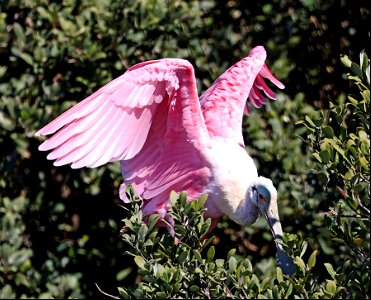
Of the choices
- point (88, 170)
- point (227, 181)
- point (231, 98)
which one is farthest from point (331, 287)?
point (88, 170)

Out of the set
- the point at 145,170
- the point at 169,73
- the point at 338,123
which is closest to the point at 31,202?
the point at 145,170

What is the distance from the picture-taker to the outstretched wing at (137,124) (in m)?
4.55

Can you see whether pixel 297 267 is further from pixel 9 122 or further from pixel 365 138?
pixel 9 122

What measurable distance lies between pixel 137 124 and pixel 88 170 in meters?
1.38

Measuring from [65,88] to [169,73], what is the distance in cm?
141

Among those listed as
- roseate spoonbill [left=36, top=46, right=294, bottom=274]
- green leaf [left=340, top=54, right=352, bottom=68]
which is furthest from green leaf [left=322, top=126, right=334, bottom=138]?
roseate spoonbill [left=36, top=46, right=294, bottom=274]

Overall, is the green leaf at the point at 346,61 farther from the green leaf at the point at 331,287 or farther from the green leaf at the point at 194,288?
the green leaf at the point at 194,288

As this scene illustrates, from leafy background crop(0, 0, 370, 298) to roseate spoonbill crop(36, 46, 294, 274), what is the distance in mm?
794

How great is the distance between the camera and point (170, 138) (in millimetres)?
4875

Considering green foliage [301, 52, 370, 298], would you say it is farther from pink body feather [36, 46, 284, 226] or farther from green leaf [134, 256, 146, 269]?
pink body feather [36, 46, 284, 226]

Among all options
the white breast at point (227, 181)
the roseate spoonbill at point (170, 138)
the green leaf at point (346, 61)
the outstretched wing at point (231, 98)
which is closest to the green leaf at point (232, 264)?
the green leaf at point (346, 61)

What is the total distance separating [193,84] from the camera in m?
4.64

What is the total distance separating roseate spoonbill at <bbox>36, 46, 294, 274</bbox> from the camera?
4590 mm

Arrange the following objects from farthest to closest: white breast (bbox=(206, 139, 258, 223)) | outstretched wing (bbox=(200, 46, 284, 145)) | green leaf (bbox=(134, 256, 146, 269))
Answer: outstretched wing (bbox=(200, 46, 284, 145)), white breast (bbox=(206, 139, 258, 223)), green leaf (bbox=(134, 256, 146, 269))
